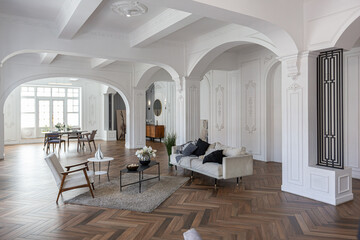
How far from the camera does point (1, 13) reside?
540cm

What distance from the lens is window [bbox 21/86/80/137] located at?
13852mm

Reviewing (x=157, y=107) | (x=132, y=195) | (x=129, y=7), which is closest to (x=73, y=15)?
(x=129, y=7)

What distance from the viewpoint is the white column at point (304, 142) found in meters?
4.36

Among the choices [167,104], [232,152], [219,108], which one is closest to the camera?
[232,152]

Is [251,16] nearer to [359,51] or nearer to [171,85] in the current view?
[359,51]

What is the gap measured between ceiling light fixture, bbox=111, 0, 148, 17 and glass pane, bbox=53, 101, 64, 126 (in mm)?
11326

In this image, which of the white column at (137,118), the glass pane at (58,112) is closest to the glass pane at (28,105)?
the glass pane at (58,112)

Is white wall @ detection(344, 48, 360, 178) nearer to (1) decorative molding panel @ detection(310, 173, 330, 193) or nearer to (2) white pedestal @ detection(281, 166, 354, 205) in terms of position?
(2) white pedestal @ detection(281, 166, 354, 205)

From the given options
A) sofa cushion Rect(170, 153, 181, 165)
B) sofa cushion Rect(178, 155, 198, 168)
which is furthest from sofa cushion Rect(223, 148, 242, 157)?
sofa cushion Rect(170, 153, 181, 165)

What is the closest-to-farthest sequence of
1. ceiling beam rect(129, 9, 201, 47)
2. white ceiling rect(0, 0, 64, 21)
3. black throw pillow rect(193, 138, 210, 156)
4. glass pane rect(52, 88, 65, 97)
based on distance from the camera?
1. white ceiling rect(0, 0, 64, 21)
2. ceiling beam rect(129, 9, 201, 47)
3. black throw pillow rect(193, 138, 210, 156)
4. glass pane rect(52, 88, 65, 97)

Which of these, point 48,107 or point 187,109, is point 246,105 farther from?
point 48,107

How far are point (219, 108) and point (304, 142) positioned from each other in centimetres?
510

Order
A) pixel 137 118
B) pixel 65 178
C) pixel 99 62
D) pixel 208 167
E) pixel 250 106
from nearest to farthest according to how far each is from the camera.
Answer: pixel 65 178 < pixel 208 167 < pixel 250 106 < pixel 99 62 < pixel 137 118

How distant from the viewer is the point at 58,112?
48.1 ft
